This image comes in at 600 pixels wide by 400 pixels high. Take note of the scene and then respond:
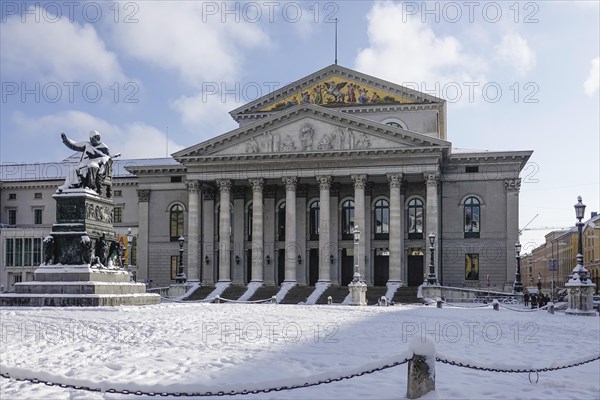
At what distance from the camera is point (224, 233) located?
5466 cm

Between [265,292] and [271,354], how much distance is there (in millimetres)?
38574

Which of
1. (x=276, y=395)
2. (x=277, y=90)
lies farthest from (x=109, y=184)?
(x=277, y=90)

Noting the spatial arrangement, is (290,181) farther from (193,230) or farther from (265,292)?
(193,230)

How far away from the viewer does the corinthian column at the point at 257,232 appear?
54.0 meters

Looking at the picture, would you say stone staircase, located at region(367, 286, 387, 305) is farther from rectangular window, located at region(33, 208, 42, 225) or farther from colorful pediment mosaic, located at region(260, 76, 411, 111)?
rectangular window, located at region(33, 208, 42, 225)

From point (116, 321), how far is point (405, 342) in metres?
7.66

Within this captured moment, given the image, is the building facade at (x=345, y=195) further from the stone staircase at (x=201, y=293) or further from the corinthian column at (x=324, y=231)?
the stone staircase at (x=201, y=293)

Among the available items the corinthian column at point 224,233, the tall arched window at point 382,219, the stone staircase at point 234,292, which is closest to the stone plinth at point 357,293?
the stone staircase at point 234,292

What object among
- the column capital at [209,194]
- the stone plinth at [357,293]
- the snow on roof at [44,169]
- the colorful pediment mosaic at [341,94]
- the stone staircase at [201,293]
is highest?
the colorful pediment mosaic at [341,94]

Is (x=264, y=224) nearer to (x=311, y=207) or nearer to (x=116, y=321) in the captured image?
(x=311, y=207)

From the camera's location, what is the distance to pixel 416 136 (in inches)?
1998

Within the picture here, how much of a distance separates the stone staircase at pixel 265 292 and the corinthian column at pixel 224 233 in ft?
10.2

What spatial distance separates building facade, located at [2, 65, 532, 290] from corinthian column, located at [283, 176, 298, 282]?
82 mm

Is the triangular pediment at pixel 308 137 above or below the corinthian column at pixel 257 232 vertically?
above
